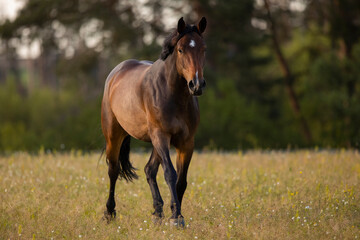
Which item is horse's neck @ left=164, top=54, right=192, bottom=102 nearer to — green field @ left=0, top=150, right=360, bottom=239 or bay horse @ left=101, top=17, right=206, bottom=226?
bay horse @ left=101, top=17, right=206, bottom=226

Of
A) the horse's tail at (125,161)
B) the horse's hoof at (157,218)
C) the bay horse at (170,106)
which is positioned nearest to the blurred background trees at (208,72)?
the horse's tail at (125,161)

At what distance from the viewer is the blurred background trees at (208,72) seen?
19.9 meters

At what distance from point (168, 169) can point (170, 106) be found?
0.79m

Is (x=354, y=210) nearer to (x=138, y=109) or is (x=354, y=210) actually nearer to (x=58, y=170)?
(x=138, y=109)

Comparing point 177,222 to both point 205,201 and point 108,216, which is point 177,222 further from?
point 205,201

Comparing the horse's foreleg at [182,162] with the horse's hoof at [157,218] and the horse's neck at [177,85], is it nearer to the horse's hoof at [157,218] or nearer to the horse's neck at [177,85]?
the horse's hoof at [157,218]

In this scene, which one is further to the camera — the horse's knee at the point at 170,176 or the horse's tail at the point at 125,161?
the horse's tail at the point at 125,161

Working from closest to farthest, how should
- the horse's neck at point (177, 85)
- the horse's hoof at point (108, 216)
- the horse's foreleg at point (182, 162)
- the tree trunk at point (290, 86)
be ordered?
1. the horse's neck at point (177, 85)
2. the horse's foreleg at point (182, 162)
3. the horse's hoof at point (108, 216)
4. the tree trunk at point (290, 86)

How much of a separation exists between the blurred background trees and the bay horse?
40.5ft

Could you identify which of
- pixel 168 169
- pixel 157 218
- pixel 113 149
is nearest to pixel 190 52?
pixel 168 169

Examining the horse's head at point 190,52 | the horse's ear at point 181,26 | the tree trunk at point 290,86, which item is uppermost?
the horse's ear at point 181,26

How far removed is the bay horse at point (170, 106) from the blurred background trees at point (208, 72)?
12.4 meters

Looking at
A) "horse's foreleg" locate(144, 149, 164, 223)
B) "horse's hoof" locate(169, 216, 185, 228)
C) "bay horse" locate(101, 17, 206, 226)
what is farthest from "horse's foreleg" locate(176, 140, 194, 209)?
"horse's hoof" locate(169, 216, 185, 228)

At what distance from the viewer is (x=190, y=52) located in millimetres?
5648
